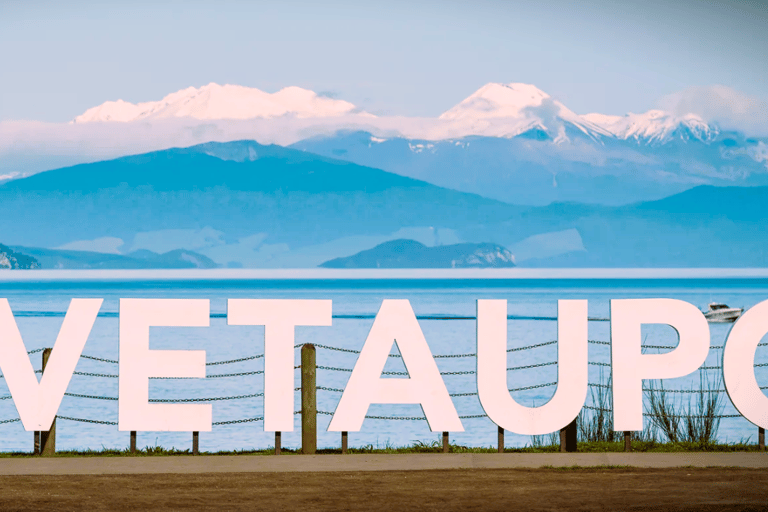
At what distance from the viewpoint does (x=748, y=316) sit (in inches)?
460

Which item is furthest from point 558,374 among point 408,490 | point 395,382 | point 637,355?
point 408,490

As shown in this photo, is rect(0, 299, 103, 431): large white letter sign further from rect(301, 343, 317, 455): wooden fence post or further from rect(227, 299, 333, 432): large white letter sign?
rect(301, 343, 317, 455): wooden fence post

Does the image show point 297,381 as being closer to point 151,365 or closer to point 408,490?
point 151,365

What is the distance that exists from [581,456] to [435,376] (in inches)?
64.9

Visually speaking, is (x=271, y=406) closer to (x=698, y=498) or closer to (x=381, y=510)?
(x=381, y=510)

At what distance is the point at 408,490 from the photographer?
909 centimetres

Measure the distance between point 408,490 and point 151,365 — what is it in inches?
139

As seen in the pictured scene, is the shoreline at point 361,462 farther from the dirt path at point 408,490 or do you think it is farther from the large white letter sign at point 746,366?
the large white letter sign at point 746,366

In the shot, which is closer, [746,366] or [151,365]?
[151,365]

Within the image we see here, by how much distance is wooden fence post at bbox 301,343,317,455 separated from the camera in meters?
11.2

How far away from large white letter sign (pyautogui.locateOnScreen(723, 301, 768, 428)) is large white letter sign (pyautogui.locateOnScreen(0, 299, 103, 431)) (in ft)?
21.2

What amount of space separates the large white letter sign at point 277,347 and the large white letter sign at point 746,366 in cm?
419

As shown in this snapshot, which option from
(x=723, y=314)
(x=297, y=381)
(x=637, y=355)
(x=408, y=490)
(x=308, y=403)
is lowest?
(x=408, y=490)

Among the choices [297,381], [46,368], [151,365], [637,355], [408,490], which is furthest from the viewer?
[297,381]
